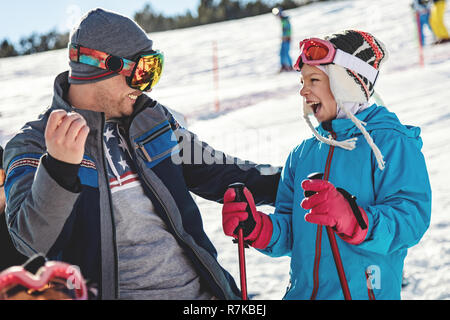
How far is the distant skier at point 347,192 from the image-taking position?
1.75 meters

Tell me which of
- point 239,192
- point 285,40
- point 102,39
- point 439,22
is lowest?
point 285,40

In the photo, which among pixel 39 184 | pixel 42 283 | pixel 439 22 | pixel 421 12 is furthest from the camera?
pixel 421 12

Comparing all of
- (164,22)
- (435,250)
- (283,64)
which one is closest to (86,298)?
(435,250)

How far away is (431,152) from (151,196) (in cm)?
522

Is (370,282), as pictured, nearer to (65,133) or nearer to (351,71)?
(351,71)

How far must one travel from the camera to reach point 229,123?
9.37 metres

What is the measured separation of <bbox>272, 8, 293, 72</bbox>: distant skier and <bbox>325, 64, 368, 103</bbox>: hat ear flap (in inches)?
501

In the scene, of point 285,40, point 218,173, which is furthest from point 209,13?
point 218,173

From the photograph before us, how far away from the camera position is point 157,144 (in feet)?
7.29

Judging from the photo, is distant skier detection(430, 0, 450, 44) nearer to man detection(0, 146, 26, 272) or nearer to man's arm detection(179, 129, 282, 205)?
man's arm detection(179, 129, 282, 205)

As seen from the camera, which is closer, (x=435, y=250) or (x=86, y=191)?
(x=86, y=191)

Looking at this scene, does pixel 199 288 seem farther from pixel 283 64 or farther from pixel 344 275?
pixel 283 64

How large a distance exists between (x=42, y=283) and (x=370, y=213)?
42.4 inches

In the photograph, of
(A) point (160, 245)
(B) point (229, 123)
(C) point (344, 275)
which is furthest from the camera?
(B) point (229, 123)
